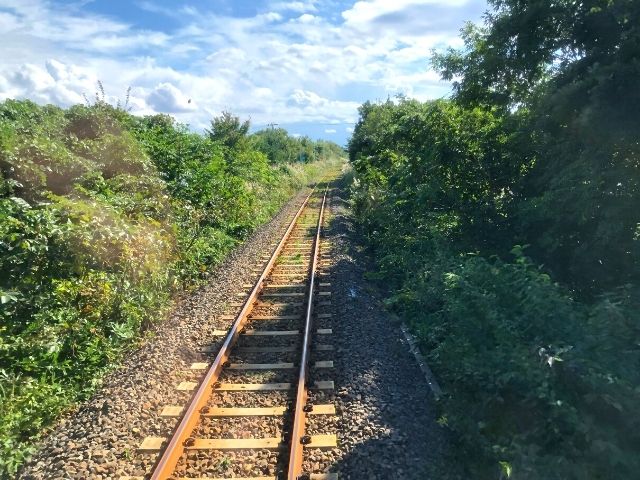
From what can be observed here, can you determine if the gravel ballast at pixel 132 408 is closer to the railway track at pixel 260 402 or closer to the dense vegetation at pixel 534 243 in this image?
the railway track at pixel 260 402

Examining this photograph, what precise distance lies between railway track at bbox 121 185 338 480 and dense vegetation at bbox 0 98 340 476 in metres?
1.38

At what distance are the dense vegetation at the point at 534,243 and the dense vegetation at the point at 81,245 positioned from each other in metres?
4.42

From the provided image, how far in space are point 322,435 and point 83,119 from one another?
36.5 ft

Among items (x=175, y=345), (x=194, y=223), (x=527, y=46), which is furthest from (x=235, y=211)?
(x=527, y=46)

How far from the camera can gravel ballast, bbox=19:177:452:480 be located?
14.7 ft

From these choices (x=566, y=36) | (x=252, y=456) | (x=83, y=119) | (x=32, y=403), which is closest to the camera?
(x=252, y=456)

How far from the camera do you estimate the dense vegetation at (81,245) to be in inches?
221

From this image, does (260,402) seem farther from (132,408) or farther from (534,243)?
(534,243)

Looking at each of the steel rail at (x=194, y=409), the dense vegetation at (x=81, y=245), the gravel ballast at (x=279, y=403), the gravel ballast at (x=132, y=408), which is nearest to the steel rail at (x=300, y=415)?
the gravel ballast at (x=279, y=403)

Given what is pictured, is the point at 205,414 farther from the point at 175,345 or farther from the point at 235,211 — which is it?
the point at 235,211

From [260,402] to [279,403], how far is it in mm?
224

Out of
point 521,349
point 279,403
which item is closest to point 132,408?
point 279,403

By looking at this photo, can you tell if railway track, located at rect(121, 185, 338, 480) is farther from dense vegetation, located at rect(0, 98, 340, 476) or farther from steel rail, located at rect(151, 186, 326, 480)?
dense vegetation, located at rect(0, 98, 340, 476)

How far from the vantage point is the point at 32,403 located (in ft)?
16.9
